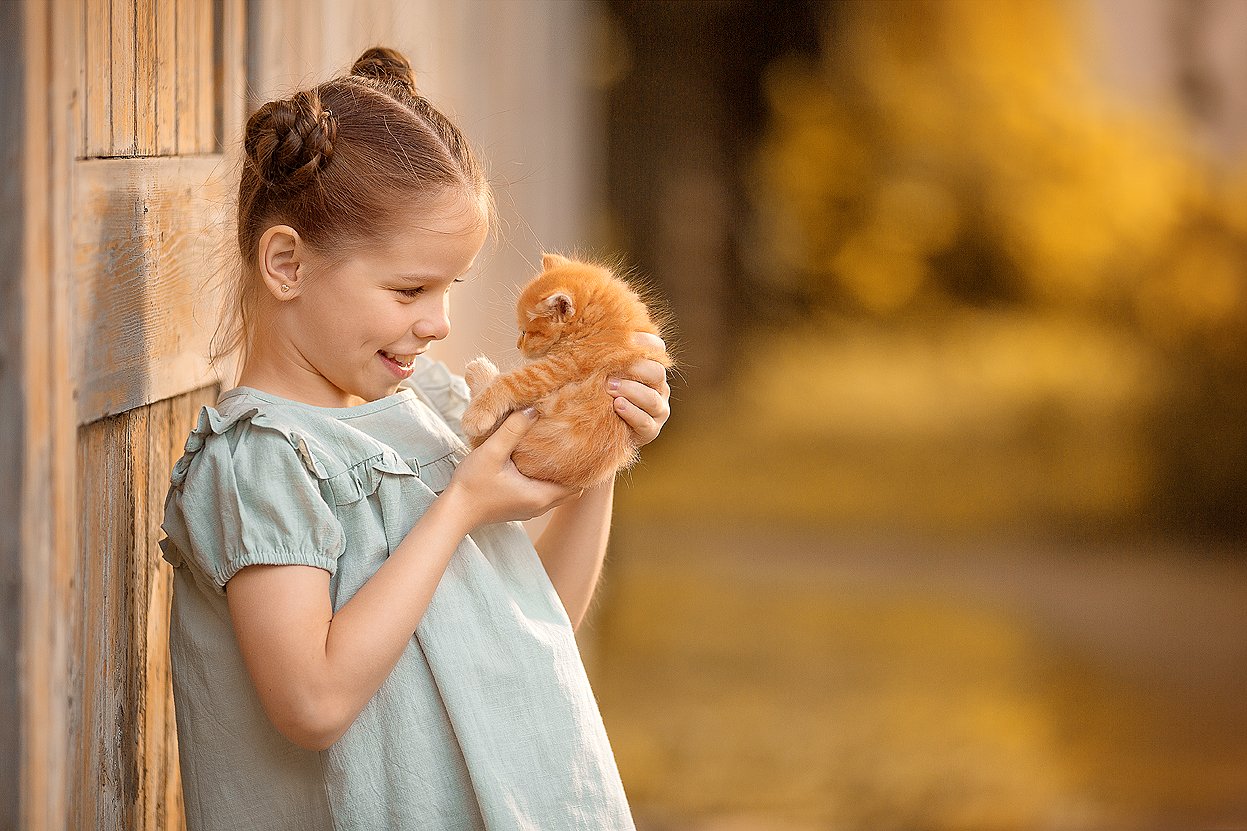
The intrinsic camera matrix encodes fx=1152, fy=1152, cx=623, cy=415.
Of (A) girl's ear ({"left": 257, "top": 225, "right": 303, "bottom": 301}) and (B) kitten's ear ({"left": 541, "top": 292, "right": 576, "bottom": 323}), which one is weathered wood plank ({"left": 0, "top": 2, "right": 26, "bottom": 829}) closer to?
(A) girl's ear ({"left": 257, "top": 225, "right": 303, "bottom": 301})

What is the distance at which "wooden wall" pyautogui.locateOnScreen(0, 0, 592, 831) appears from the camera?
696mm

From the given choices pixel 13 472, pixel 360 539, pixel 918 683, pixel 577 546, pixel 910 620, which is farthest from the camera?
pixel 910 620

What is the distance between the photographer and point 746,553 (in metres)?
4.49

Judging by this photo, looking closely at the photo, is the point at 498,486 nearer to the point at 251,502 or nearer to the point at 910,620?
the point at 251,502

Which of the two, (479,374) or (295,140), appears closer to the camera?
(295,140)

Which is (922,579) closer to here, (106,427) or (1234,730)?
(1234,730)

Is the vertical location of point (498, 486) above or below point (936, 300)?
above

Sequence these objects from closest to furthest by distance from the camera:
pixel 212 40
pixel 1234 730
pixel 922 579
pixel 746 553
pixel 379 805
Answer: pixel 379 805
pixel 212 40
pixel 1234 730
pixel 922 579
pixel 746 553

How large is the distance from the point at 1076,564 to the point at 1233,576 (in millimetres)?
558

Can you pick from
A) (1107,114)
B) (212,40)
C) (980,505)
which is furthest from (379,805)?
(1107,114)

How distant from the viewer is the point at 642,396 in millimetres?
936

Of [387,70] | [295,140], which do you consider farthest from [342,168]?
[387,70]

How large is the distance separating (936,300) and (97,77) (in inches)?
164

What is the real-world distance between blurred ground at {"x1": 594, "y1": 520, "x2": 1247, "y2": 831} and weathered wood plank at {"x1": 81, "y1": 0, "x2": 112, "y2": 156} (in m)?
1.87
